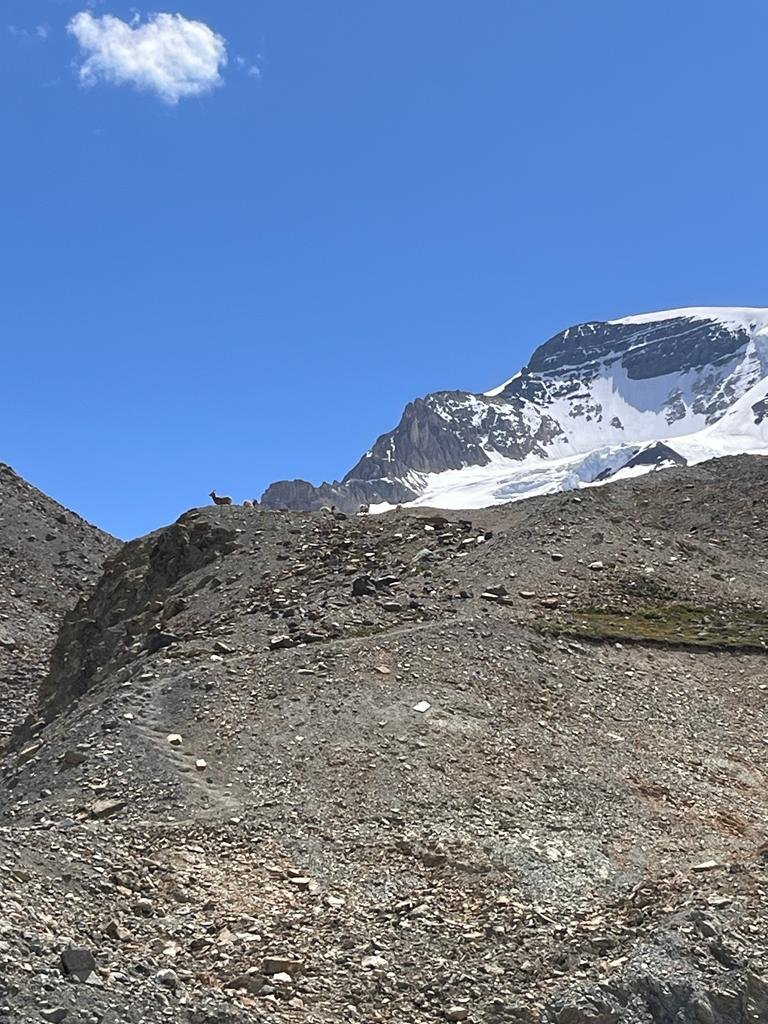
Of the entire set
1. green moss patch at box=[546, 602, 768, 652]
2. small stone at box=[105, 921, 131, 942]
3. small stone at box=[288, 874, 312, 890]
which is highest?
green moss patch at box=[546, 602, 768, 652]

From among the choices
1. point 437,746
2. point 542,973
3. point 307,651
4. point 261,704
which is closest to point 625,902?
point 542,973

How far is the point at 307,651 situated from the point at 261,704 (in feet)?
8.99

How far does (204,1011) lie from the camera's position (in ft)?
47.0

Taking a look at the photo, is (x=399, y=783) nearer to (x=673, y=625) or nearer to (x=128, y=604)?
(x=673, y=625)

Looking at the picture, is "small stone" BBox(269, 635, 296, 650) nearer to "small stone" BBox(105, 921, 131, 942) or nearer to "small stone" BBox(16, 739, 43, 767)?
"small stone" BBox(16, 739, 43, 767)

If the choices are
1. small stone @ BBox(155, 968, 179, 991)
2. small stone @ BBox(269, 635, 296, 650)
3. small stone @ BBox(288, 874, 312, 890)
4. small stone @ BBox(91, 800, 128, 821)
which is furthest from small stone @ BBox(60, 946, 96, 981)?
small stone @ BBox(269, 635, 296, 650)

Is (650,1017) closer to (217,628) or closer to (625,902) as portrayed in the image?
(625,902)

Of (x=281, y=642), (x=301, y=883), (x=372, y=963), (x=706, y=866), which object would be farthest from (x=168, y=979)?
(x=281, y=642)

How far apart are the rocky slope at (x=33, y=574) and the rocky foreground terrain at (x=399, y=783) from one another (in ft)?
26.4

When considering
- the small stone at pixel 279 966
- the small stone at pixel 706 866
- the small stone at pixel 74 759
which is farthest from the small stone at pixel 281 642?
the small stone at pixel 279 966

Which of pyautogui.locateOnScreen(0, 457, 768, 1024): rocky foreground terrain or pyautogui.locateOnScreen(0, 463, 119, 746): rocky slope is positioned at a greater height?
pyautogui.locateOnScreen(0, 463, 119, 746): rocky slope

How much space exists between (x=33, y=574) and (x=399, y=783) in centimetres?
3901

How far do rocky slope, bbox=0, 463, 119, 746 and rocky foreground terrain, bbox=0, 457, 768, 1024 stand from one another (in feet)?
26.4

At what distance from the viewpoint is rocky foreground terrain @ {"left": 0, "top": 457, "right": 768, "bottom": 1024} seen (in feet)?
51.7
